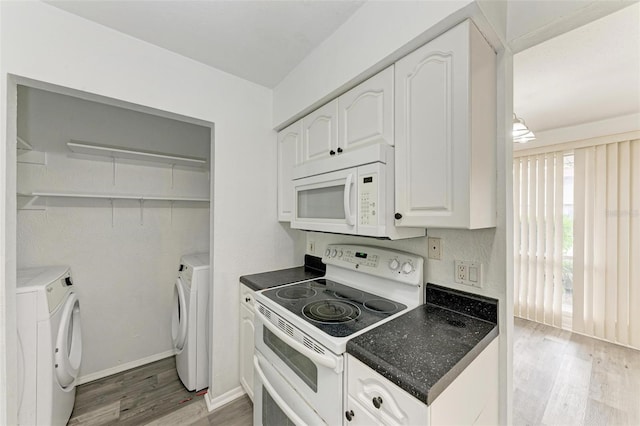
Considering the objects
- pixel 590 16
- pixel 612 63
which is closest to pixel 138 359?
pixel 590 16

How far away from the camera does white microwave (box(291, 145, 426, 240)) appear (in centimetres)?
121

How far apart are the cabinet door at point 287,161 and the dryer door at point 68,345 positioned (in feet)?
5.02

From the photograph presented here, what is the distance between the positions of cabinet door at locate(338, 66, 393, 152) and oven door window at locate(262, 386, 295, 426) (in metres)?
1.45

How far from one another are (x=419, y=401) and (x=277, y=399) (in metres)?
0.81

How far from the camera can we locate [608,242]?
2.81m

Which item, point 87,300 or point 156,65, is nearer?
point 156,65

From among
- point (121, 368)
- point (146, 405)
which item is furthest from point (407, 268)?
point (121, 368)

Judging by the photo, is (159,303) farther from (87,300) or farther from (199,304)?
(199,304)

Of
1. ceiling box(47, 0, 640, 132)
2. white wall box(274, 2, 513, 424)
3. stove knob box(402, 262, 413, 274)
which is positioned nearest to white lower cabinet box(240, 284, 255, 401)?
stove knob box(402, 262, 413, 274)

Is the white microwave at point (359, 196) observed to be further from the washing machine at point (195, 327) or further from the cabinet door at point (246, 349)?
the washing machine at point (195, 327)

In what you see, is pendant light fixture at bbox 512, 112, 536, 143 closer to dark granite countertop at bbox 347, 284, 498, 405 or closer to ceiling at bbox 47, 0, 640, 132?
ceiling at bbox 47, 0, 640, 132

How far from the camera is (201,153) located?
2.67m

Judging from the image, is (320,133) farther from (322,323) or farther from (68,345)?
(68,345)

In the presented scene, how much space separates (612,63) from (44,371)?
416 cm
